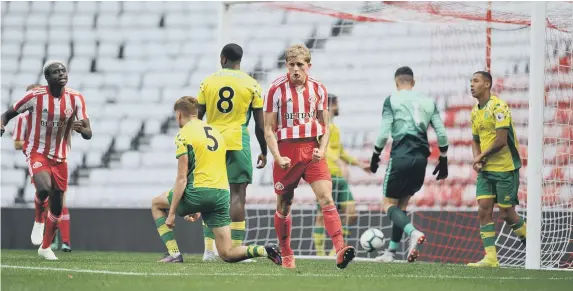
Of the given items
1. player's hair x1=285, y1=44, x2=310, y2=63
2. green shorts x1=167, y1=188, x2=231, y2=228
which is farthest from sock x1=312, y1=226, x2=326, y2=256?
player's hair x1=285, y1=44, x2=310, y2=63

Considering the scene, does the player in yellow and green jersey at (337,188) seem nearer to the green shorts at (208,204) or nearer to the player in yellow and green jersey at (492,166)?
the player in yellow and green jersey at (492,166)

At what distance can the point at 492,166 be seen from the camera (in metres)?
9.32

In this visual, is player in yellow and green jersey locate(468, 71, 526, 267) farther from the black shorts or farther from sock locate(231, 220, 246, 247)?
sock locate(231, 220, 246, 247)

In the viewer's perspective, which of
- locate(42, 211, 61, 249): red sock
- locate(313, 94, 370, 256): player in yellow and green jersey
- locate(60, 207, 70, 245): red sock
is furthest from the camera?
locate(313, 94, 370, 256): player in yellow and green jersey

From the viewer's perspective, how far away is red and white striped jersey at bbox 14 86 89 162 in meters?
9.02

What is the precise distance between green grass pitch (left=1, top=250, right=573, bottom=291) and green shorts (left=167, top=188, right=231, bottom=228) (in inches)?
13.3

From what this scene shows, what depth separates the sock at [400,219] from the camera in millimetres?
9391

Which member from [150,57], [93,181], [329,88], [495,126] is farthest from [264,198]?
[495,126]

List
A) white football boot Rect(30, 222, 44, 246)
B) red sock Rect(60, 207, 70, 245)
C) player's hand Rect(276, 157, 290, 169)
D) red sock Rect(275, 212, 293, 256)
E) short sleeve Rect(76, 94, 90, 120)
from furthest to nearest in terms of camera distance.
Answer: red sock Rect(60, 207, 70, 245)
white football boot Rect(30, 222, 44, 246)
short sleeve Rect(76, 94, 90, 120)
red sock Rect(275, 212, 293, 256)
player's hand Rect(276, 157, 290, 169)

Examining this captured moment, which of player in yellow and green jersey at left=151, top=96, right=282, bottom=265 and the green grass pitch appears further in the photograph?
player in yellow and green jersey at left=151, top=96, right=282, bottom=265

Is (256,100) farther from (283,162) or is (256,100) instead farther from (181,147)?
(283,162)

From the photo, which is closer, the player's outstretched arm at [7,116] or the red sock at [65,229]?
the player's outstretched arm at [7,116]

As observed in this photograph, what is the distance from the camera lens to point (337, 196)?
11742mm

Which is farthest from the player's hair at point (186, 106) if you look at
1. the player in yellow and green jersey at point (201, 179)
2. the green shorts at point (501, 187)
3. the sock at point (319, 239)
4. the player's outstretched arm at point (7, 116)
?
the sock at point (319, 239)
